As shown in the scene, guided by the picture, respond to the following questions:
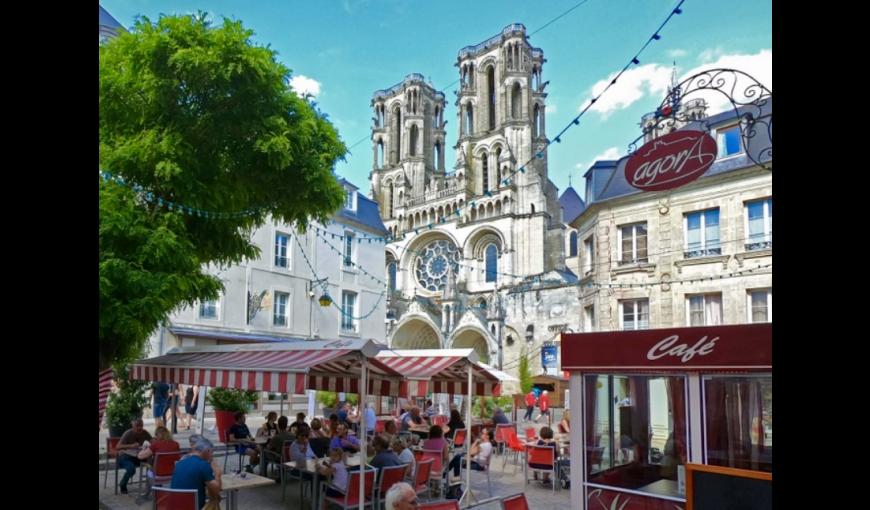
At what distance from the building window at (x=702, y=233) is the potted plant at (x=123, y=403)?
47.6 feet

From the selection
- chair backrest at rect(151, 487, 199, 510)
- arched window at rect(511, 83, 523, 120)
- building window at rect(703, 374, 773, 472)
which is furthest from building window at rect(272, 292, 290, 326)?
arched window at rect(511, 83, 523, 120)

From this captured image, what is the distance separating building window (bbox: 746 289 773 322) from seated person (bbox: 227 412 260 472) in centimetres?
1313

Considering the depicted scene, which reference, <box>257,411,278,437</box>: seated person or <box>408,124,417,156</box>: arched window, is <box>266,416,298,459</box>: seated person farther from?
<box>408,124,417,156</box>: arched window

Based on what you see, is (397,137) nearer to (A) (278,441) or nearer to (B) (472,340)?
(B) (472,340)

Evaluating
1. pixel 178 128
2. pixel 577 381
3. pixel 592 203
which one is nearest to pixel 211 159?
pixel 178 128

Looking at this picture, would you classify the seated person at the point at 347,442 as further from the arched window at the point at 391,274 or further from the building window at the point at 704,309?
the arched window at the point at 391,274

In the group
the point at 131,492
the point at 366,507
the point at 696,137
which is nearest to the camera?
the point at 696,137

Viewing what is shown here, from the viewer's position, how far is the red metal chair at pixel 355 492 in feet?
21.8

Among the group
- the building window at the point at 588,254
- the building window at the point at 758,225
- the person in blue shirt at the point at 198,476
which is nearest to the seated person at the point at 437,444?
the person in blue shirt at the point at 198,476

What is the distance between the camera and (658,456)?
6.16 metres

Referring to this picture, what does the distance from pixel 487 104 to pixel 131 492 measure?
4496 centimetres

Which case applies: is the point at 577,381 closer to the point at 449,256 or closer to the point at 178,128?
the point at 178,128

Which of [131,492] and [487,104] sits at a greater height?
[487,104]

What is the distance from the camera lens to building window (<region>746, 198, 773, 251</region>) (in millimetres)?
16312
